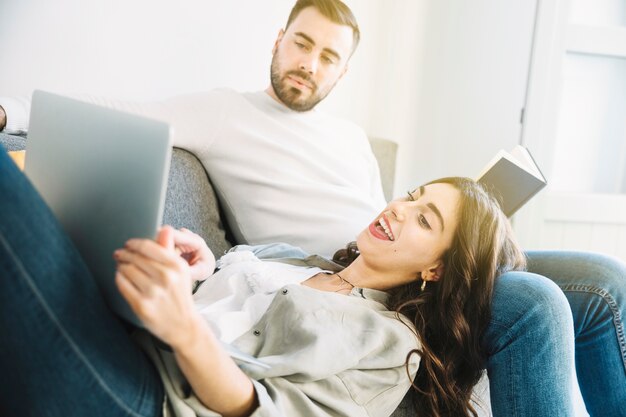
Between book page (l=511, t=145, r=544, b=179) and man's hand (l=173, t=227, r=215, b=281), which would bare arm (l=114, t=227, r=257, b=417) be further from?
book page (l=511, t=145, r=544, b=179)

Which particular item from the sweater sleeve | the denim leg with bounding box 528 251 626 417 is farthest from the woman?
the sweater sleeve

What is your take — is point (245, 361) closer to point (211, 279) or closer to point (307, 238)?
point (211, 279)

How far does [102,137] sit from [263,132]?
3.06 feet

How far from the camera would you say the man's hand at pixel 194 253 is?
3.29ft

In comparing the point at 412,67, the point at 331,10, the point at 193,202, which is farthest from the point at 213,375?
the point at 412,67

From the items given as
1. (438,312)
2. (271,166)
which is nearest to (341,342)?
(438,312)

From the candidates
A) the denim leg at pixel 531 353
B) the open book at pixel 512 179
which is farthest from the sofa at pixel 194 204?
the open book at pixel 512 179

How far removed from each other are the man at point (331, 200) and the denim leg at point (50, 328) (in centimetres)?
68

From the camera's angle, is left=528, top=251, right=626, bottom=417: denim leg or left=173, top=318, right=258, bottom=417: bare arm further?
left=528, top=251, right=626, bottom=417: denim leg

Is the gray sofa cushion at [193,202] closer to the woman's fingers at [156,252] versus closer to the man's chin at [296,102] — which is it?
the man's chin at [296,102]

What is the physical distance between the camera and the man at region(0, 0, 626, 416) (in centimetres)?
106

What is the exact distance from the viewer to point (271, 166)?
1589 millimetres

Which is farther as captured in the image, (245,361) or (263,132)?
(263,132)

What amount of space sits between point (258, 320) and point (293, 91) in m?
0.82
